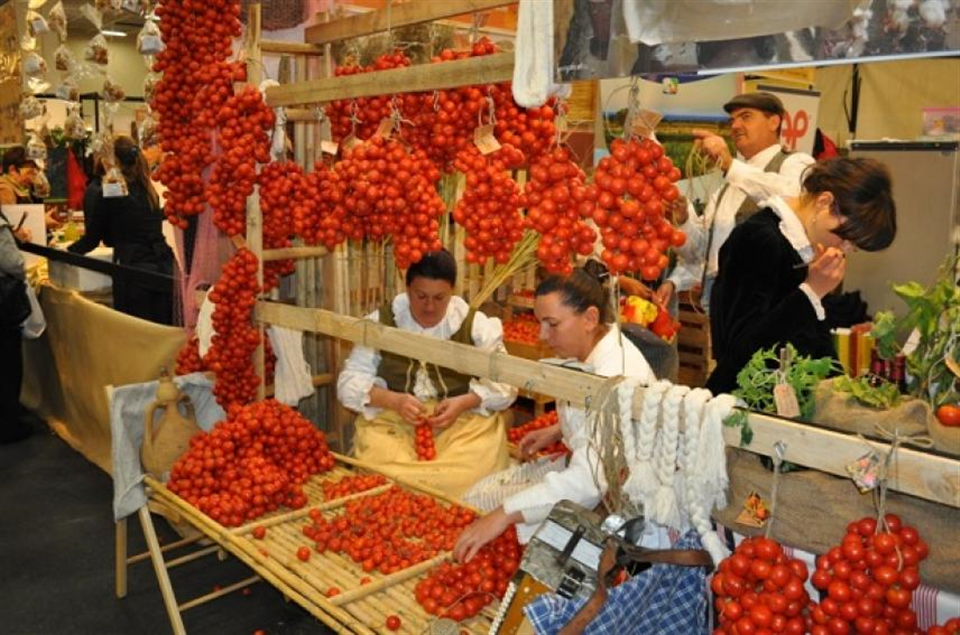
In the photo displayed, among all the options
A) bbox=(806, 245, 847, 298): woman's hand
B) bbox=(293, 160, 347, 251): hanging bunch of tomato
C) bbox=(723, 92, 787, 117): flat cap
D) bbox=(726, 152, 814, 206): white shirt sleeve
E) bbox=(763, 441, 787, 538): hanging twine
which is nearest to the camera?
bbox=(763, 441, 787, 538): hanging twine

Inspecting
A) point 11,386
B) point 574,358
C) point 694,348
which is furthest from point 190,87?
point 694,348

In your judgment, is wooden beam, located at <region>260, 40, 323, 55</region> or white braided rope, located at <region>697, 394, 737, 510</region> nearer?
white braided rope, located at <region>697, 394, 737, 510</region>

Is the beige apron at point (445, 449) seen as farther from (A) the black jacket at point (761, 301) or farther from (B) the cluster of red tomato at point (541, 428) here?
(A) the black jacket at point (761, 301)

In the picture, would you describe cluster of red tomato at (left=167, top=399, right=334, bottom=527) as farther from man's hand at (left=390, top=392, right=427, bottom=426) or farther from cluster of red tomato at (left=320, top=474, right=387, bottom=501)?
man's hand at (left=390, top=392, right=427, bottom=426)

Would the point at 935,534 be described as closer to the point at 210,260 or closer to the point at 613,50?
the point at 613,50

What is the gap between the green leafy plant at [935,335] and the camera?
165 cm

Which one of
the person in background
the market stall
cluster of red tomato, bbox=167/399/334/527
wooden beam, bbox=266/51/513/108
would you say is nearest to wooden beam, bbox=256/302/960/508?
the market stall

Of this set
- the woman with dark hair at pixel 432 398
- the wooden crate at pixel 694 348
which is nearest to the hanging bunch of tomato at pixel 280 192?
the woman with dark hair at pixel 432 398

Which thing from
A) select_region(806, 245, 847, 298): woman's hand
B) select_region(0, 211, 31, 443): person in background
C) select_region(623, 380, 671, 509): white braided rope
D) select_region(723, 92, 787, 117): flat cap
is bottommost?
select_region(0, 211, 31, 443): person in background

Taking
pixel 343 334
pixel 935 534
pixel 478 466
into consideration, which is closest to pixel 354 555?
pixel 343 334

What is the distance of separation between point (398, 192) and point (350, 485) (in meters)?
1.13

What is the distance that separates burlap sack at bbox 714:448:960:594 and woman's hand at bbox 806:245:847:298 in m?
1.04

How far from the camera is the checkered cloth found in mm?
1733

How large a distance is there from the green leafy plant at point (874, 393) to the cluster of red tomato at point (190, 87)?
8.57 feet
